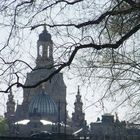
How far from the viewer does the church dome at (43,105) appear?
368 ft

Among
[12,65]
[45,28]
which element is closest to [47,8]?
[45,28]

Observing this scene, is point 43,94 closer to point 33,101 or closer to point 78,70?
point 33,101

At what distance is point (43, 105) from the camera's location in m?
113

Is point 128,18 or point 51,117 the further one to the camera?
point 51,117

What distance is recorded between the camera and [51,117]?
373 feet

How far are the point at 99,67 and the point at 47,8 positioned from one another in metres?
1.98

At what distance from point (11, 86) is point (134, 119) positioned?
354cm

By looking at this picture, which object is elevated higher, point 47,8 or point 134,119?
point 47,8

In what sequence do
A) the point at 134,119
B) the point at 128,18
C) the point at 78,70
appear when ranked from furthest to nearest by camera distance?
the point at 134,119 → the point at 78,70 → the point at 128,18

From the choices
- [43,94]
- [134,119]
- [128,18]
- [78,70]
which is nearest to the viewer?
[128,18]

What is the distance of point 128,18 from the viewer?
1041cm

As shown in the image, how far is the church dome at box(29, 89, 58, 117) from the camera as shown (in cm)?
11231

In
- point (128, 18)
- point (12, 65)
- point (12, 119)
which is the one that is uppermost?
point (12, 119)

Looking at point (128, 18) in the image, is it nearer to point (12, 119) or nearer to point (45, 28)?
point (45, 28)
